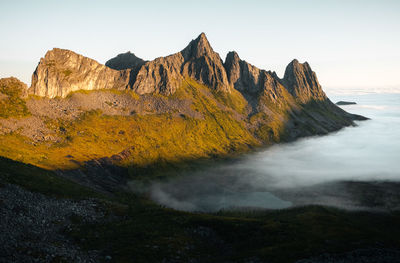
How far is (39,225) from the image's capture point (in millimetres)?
55844

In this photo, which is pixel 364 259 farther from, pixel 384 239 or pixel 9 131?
pixel 9 131

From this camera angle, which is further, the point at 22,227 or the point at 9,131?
the point at 9,131

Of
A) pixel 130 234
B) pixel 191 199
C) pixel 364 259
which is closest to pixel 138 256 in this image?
pixel 130 234

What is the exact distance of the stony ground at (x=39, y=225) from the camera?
42.5 m

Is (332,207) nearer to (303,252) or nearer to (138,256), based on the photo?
(303,252)

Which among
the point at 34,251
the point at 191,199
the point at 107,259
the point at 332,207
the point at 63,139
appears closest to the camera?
the point at 34,251

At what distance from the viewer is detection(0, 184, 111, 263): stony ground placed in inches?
1672

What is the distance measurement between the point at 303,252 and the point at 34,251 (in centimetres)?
5297

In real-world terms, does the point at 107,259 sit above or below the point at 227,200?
above

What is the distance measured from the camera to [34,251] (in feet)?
140

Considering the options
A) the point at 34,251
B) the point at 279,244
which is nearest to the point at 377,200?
the point at 279,244

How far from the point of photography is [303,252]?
5653 centimetres

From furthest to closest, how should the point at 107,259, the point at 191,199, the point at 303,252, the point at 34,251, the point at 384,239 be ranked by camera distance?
the point at 191,199 < the point at 384,239 < the point at 303,252 < the point at 107,259 < the point at 34,251

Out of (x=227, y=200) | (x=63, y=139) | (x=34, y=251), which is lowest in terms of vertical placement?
(x=227, y=200)
